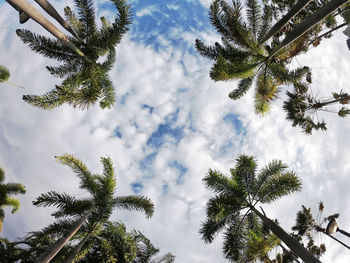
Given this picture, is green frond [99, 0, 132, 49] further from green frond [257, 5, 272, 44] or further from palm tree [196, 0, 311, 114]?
green frond [257, 5, 272, 44]

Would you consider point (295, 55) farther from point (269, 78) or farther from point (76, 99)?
point (76, 99)

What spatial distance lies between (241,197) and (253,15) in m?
10.4

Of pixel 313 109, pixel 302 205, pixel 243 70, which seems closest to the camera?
pixel 313 109

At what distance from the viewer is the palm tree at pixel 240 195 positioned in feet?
43.3

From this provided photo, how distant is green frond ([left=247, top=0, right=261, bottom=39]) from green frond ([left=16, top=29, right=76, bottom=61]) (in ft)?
32.0

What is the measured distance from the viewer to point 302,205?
582 inches

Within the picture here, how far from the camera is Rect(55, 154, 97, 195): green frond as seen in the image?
13513 millimetres

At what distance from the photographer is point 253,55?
14164mm

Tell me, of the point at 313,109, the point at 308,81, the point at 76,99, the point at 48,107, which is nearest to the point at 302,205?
the point at 313,109

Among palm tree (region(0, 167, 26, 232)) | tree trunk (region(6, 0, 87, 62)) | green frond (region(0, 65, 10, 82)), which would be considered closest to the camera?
tree trunk (region(6, 0, 87, 62))

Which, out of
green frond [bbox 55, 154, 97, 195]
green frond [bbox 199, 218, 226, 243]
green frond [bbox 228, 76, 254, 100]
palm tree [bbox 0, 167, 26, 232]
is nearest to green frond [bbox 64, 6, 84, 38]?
green frond [bbox 55, 154, 97, 195]

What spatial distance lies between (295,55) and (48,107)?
13.4 m

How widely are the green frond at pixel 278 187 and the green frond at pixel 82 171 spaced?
9980mm

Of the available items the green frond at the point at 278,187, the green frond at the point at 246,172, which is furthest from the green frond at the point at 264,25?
the green frond at the point at 278,187
